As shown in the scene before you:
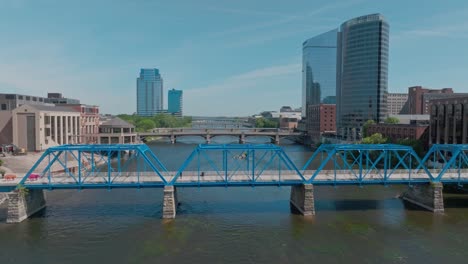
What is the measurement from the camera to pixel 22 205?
3888 cm

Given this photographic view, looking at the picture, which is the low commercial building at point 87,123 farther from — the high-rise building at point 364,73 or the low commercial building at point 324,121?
the high-rise building at point 364,73

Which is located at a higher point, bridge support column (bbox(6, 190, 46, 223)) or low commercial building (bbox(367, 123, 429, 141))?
low commercial building (bbox(367, 123, 429, 141))

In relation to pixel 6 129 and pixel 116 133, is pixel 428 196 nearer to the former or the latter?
pixel 6 129

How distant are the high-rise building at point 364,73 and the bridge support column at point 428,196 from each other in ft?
294

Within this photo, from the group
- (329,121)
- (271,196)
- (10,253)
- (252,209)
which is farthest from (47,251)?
(329,121)

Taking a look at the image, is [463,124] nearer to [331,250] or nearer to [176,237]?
[331,250]

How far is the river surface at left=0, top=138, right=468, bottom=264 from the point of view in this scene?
30.7 meters

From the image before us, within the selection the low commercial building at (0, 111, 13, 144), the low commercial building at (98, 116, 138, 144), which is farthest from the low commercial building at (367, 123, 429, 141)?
the low commercial building at (0, 111, 13, 144)

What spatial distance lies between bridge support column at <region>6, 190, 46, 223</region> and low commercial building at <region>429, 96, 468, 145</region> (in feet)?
238

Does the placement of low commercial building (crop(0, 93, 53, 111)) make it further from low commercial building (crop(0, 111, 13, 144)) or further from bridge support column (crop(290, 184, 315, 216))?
bridge support column (crop(290, 184, 315, 216))

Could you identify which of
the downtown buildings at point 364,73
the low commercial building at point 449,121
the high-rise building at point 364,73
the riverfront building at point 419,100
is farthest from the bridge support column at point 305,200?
the riverfront building at point 419,100

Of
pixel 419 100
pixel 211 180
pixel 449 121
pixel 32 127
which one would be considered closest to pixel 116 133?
pixel 32 127

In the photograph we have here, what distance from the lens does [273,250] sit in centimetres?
3197

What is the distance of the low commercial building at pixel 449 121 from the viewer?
6600cm
